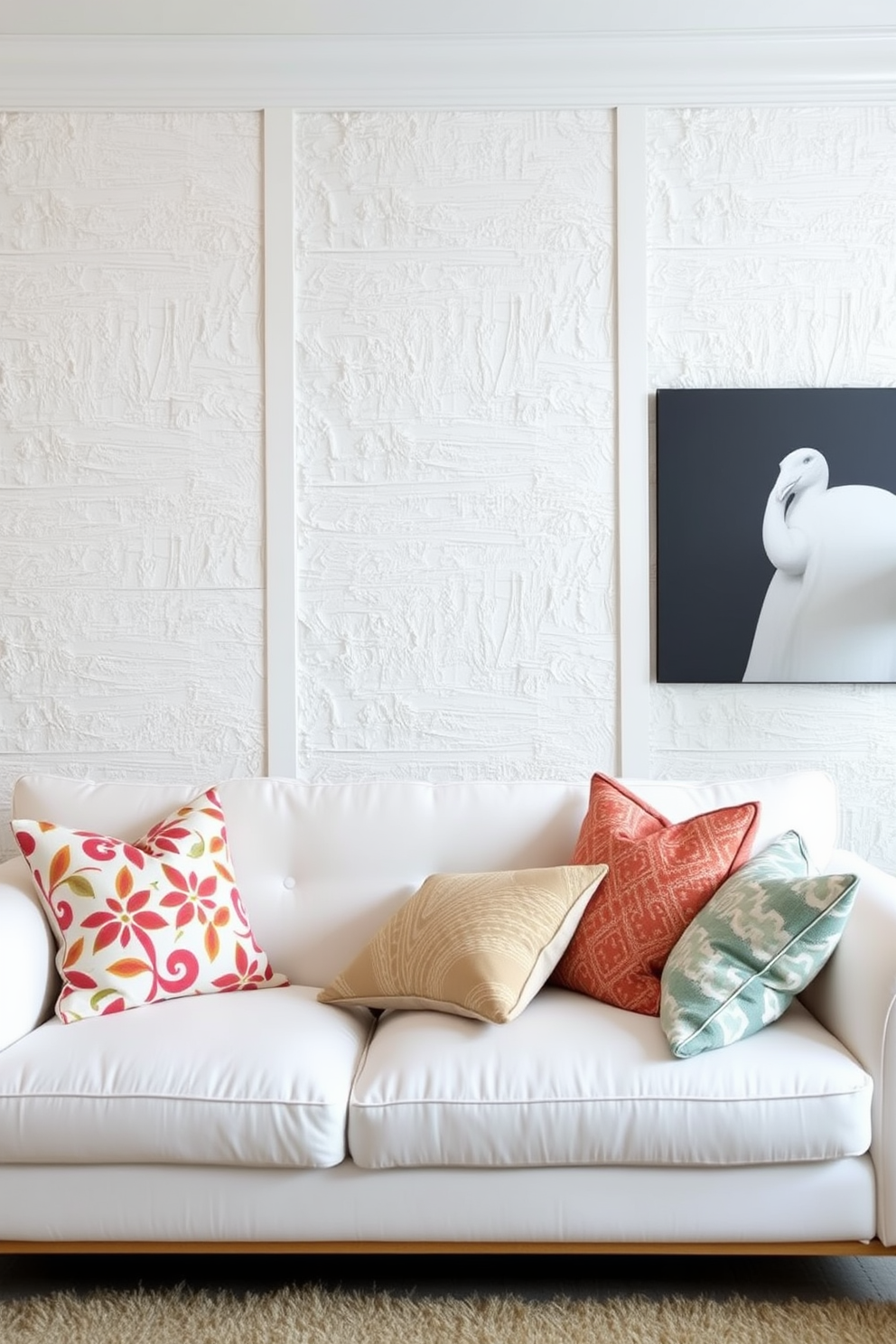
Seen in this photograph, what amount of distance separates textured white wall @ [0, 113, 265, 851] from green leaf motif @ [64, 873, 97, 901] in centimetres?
68

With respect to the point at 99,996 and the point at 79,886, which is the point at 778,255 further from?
the point at 99,996

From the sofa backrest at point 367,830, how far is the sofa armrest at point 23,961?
0.89ft

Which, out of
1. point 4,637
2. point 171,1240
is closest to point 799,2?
point 4,637

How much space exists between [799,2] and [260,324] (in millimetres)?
1473

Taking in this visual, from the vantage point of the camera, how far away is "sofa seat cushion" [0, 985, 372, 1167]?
5.92 feet

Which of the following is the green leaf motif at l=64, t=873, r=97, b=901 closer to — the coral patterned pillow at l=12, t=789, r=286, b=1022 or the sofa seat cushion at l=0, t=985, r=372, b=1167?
the coral patterned pillow at l=12, t=789, r=286, b=1022

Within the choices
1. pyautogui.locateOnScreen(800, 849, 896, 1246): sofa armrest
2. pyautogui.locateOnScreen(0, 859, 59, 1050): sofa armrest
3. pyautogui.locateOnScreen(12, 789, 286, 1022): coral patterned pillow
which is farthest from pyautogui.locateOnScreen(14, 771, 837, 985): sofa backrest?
pyautogui.locateOnScreen(800, 849, 896, 1246): sofa armrest

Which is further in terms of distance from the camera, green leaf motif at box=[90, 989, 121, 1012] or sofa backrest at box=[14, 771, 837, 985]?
sofa backrest at box=[14, 771, 837, 985]

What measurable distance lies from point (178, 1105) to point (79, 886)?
1.75 ft

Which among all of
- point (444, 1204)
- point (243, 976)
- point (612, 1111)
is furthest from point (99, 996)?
point (612, 1111)

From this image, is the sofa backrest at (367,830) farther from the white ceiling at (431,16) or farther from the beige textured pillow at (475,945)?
the white ceiling at (431,16)

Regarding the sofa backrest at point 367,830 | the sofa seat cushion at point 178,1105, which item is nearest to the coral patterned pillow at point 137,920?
the sofa backrest at point 367,830

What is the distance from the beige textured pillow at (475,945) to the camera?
6.42 ft

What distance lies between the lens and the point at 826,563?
9.19 ft
